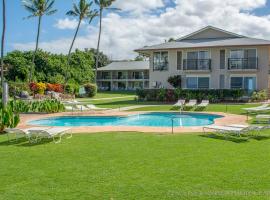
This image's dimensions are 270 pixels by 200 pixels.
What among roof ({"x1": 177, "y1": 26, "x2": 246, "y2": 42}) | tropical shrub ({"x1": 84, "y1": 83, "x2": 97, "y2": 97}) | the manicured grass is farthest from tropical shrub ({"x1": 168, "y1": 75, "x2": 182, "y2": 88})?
the manicured grass

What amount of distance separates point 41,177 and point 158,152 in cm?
352

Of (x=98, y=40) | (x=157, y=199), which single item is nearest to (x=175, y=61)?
(x=98, y=40)

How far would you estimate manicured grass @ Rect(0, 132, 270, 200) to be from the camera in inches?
262

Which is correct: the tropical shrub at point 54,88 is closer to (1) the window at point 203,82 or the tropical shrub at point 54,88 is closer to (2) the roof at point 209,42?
(2) the roof at point 209,42

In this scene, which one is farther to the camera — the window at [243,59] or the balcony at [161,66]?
the balcony at [161,66]

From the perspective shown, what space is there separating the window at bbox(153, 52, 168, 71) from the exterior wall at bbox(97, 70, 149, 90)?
98.6ft

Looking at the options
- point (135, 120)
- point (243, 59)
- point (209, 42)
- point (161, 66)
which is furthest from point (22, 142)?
point (209, 42)

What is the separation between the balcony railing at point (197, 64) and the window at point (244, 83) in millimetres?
2661

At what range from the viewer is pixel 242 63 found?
113 feet

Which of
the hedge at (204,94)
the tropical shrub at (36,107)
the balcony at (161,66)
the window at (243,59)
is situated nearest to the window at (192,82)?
the balcony at (161,66)

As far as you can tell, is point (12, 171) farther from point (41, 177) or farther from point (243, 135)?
point (243, 135)

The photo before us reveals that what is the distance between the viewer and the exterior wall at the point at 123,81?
2714 inches

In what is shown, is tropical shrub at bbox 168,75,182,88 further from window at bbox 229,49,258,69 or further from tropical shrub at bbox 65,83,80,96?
tropical shrub at bbox 65,83,80,96

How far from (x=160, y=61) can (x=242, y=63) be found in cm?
796
